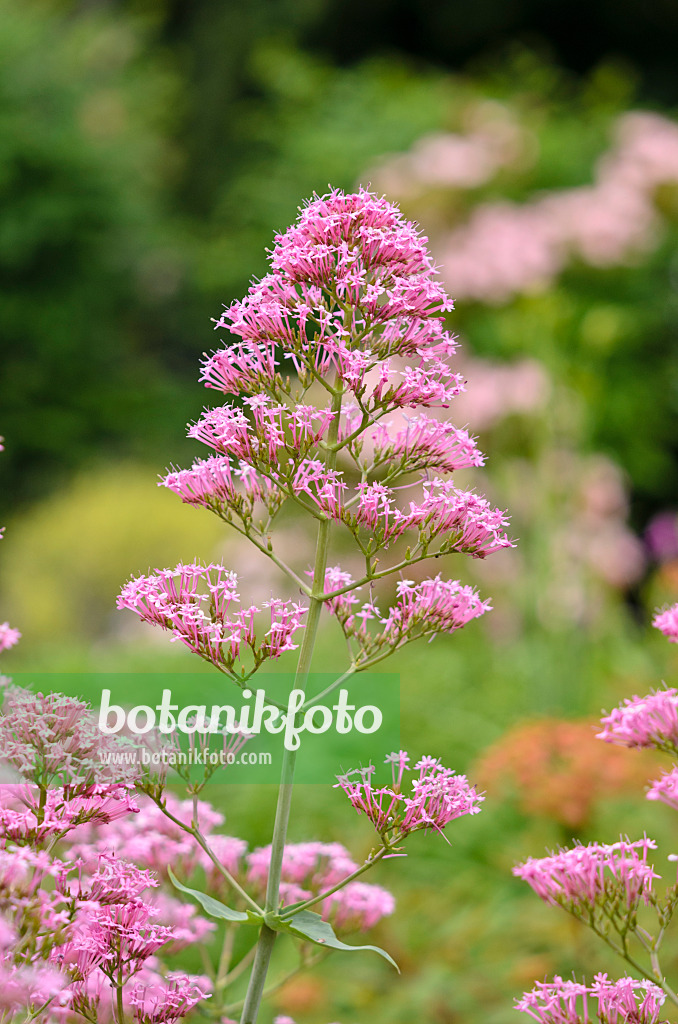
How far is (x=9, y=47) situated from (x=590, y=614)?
35.6 ft

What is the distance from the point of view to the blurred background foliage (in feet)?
11.7

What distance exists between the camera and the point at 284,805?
1352 millimetres

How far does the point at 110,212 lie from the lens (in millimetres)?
13266

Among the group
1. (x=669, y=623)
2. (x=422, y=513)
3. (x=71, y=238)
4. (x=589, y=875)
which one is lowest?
(x=589, y=875)

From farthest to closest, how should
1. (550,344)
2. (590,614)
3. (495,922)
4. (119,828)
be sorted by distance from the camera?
(590,614), (550,344), (495,922), (119,828)

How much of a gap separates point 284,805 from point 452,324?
7447 millimetres

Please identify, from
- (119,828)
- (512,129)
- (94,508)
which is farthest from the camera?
(94,508)

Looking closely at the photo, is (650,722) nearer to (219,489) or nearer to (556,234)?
(219,489)

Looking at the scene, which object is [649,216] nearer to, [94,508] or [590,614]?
[590,614]

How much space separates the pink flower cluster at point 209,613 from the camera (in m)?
1.38

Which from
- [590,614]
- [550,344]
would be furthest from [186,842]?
[590,614]

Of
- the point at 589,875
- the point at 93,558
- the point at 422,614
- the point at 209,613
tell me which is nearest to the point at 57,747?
the point at 209,613

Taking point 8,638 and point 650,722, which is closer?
point 8,638

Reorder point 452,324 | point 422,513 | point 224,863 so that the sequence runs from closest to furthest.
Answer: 1. point 422,513
2. point 224,863
3. point 452,324
